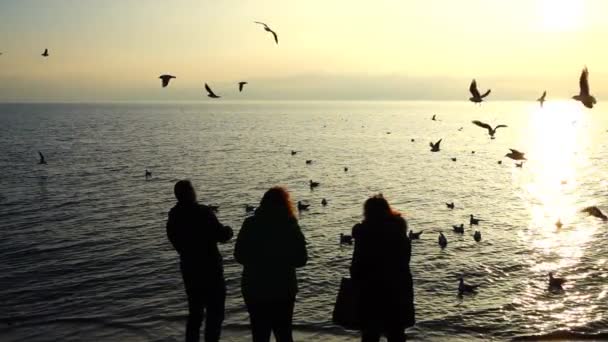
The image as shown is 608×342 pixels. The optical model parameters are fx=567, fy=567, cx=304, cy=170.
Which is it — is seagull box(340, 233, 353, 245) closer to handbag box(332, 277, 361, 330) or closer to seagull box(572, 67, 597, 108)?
seagull box(572, 67, 597, 108)

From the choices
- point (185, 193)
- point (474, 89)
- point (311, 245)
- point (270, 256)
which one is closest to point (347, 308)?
point (270, 256)

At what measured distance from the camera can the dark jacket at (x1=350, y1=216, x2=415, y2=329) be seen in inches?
265

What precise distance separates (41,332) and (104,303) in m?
3.02

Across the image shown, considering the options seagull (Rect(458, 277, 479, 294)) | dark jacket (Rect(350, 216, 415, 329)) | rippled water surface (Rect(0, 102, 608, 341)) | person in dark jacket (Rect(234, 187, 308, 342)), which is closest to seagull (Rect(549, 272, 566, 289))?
rippled water surface (Rect(0, 102, 608, 341))

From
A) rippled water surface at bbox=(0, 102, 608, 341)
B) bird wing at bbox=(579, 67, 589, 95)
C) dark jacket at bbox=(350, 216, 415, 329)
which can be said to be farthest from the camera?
rippled water surface at bbox=(0, 102, 608, 341)

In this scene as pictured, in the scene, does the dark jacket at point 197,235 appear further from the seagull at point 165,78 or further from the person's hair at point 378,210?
the seagull at point 165,78

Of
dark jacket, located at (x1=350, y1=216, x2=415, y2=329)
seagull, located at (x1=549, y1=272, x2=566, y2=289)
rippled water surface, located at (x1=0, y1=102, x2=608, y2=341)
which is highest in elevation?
dark jacket, located at (x1=350, y1=216, x2=415, y2=329)

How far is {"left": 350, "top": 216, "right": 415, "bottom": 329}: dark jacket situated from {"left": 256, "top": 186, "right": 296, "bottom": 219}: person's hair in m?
0.87

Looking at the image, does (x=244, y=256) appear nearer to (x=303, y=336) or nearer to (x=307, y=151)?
(x=303, y=336)

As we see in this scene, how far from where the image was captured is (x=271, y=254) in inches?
270

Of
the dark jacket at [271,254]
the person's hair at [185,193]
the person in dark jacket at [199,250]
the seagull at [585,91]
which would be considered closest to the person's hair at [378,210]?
the dark jacket at [271,254]

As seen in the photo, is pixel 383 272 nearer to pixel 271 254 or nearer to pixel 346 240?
pixel 271 254

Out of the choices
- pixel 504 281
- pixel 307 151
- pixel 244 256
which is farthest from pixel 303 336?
pixel 307 151

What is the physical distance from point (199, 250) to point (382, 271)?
254 cm
